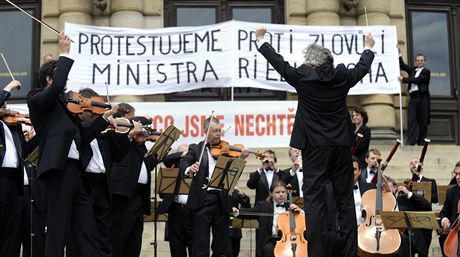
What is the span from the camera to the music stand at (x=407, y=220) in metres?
9.92

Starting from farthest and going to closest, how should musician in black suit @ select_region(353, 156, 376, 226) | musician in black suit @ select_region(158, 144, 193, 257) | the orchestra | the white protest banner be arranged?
the white protest banner → musician in black suit @ select_region(158, 144, 193, 257) → musician in black suit @ select_region(353, 156, 376, 226) → the orchestra

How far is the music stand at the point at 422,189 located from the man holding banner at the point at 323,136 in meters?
3.76

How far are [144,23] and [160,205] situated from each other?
804 centimetres

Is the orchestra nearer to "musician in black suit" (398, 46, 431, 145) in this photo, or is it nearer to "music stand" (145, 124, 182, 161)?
"music stand" (145, 124, 182, 161)

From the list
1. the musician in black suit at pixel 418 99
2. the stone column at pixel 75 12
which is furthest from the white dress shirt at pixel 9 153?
the musician in black suit at pixel 418 99

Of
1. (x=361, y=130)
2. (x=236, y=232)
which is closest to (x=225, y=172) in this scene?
(x=236, y=232)

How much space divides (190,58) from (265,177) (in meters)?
4.98

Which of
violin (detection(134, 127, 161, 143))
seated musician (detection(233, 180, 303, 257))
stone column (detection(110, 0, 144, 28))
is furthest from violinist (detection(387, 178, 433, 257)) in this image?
stone column (detection(110, 0, 144, 28))

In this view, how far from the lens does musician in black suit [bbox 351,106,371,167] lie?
11.8 meters

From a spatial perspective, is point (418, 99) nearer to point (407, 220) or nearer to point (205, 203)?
point (407, 220)

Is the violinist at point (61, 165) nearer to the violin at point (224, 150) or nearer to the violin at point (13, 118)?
the violin at point (13, 118)

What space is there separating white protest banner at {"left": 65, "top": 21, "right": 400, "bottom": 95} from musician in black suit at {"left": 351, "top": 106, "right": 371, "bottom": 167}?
4516mm

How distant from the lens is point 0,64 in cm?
1948

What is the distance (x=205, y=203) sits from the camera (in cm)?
1070
